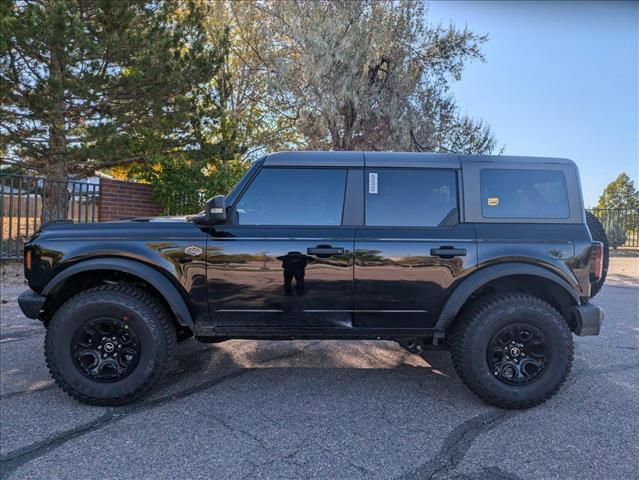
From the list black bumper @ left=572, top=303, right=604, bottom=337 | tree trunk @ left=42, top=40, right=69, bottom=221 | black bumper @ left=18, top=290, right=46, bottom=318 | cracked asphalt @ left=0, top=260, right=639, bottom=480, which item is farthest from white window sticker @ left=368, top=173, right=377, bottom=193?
tree trunk @ left=42, top=40, right=69, bottom=221

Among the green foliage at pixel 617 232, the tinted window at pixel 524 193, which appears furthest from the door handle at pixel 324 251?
the green foliage at pixel 617 232

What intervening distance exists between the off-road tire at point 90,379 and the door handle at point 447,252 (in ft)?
6.96

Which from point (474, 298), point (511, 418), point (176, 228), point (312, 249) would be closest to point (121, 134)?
point (176, 228)

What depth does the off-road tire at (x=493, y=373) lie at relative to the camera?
9.91 ft

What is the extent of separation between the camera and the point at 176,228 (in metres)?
3.13

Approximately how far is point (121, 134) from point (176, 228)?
7561 mm

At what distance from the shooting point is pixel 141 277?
119 inches

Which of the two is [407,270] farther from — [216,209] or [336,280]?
[216,209]

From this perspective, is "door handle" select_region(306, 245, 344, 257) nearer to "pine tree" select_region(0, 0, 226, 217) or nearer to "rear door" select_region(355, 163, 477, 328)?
"rear door" select_region(355, 163, 477, 328)

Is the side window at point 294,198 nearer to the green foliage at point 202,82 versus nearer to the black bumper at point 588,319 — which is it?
the black bumper at point 588,319

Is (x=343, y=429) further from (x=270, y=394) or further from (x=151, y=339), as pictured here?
(x=151, y=339)

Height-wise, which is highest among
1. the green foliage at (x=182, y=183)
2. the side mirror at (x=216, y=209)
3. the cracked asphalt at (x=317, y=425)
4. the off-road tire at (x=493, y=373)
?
the green foliage at (x=182, y=183)

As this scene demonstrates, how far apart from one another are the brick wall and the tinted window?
307 inches

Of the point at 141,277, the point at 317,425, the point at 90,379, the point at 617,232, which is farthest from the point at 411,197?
the point at 617,232
